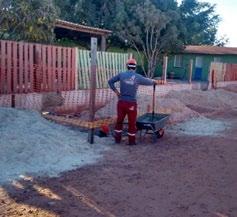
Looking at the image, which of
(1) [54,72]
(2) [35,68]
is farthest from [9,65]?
(1) [54,72]

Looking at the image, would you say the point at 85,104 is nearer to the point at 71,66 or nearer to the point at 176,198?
the point at 71,66

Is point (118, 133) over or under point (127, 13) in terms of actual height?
under

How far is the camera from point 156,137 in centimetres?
Answer: 1011

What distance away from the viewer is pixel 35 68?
12.0 metres

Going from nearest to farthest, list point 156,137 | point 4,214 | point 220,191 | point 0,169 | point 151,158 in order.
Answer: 1. point 4,214
2. point 220,191
3. point 0,169
4. point 151,158
5. point 156,137

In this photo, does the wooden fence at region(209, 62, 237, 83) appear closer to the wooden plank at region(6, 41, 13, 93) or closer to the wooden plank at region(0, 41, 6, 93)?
the wooden plank at region(6, 41, 13, 93)

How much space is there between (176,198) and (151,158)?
239cm

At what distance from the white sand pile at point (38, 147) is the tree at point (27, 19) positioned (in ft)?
13.1

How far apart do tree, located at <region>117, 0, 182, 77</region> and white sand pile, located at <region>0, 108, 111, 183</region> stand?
1768 cm

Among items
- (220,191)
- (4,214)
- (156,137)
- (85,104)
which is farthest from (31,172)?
(85,104)

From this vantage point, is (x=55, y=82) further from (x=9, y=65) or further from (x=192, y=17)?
A: (x=192, y=17)

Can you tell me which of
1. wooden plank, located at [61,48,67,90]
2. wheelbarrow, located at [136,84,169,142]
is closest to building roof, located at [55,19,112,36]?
wooden plank, located at [61,48,67,90]

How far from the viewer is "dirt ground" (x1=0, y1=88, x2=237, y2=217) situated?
211 inches

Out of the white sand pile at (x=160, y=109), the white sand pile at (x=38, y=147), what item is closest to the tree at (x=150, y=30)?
the white sand pile at (x=160, y=109)
